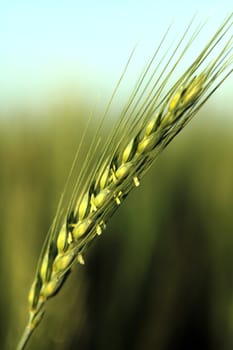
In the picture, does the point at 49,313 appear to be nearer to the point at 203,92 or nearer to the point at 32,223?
the point at 32,223

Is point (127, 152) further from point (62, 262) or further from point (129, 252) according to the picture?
point (129, 252)

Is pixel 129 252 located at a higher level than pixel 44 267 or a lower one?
higher

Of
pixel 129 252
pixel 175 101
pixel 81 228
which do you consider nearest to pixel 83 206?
pixel 81 228

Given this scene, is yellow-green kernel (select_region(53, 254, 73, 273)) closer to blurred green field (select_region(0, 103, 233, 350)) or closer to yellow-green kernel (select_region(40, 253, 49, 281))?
yellow-green kernel (select_region(40, 253, 49, 281))

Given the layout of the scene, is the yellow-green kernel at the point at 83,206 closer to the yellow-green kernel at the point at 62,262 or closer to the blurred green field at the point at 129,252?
the yellow-green kernel at the point at 62,262

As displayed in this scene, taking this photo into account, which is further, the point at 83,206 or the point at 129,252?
the point at 129,252

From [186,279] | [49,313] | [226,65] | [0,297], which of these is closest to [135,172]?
[226,65]

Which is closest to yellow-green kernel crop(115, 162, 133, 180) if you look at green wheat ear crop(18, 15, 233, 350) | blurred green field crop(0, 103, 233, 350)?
green wheat ear crop(18, 15, 233, 350)

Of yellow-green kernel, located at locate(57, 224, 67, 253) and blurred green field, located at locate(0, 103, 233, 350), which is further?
blurred green field, located at locate(0, 103, 233, 350)
